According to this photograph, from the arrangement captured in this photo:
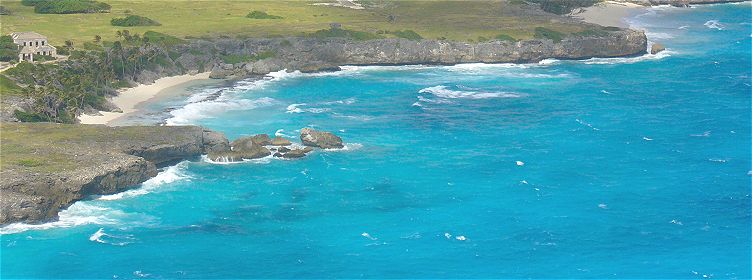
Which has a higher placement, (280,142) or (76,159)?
(76,159)

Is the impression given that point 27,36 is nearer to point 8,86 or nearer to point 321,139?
point 8,86

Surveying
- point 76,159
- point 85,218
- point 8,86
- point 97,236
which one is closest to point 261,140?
point 76,159

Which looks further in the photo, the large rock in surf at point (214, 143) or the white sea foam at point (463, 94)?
the white sea foam at point (463, 94)

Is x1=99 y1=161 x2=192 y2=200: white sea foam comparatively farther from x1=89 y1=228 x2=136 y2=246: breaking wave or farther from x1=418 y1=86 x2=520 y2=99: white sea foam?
x1=418 y1=86 x2=520 y2=99: white sea foam

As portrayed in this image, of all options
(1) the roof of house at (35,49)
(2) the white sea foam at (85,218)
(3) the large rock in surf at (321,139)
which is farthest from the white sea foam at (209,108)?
(2) the white sea foam at (85,218)

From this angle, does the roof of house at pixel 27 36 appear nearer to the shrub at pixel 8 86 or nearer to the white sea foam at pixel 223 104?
the shrub at pixel 8 86

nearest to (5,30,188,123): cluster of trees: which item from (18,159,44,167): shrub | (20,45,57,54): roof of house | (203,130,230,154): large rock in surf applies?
(20,45,57,54): roof of house
